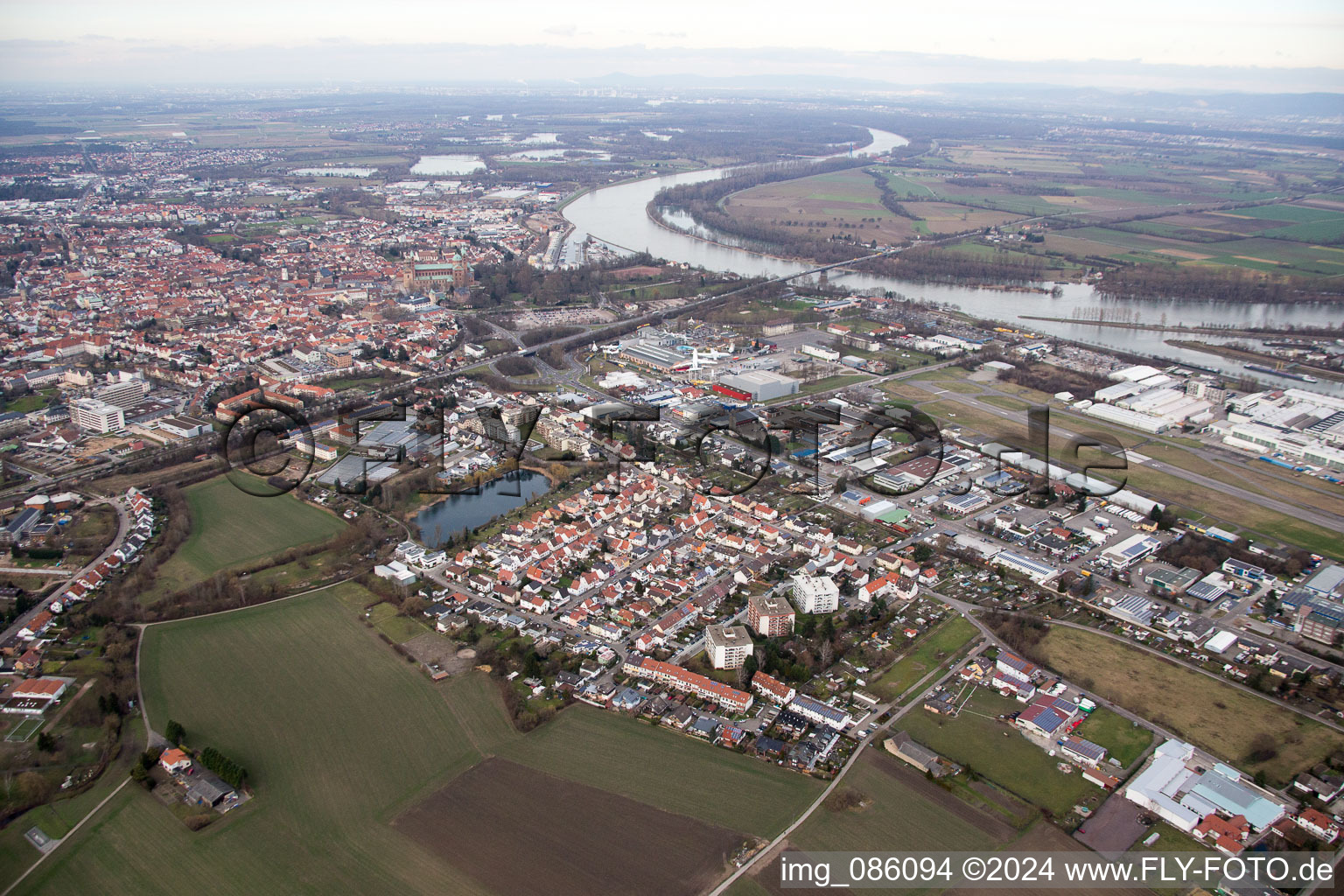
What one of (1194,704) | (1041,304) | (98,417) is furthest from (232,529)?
(1041,304)

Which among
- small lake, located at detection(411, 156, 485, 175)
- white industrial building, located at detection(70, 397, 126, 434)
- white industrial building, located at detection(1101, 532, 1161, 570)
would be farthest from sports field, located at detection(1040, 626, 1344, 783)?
small lake, located at detection(411, 156, 485, 175)

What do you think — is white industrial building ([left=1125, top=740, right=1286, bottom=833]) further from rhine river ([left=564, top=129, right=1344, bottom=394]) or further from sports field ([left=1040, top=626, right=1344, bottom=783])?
rhine river ([left=564, top=129, right=1344, bottom=394])

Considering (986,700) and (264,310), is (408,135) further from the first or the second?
(986,700)

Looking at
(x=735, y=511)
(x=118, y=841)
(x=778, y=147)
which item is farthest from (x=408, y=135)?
(x=118, y=841)

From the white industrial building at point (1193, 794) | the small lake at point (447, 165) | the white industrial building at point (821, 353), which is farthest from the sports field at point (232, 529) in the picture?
the small lake at point (447, 165)

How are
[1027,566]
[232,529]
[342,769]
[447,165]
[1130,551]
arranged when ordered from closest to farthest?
[342,769], [1027,566], [1130,551], [232,529], [447,165]

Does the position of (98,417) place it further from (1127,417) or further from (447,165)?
(447,165)

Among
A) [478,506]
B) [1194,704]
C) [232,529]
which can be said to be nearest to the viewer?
[1194,704]
